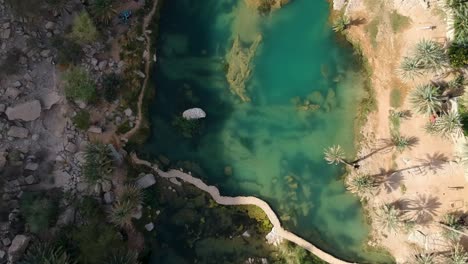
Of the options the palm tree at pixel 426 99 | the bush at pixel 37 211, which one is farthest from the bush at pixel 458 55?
the bush at pixel 37 211

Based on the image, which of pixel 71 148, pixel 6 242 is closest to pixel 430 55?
pixel 71 148

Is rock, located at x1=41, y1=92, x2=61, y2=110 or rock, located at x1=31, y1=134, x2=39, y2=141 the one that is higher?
rock, located at x1=41, y1=92, x2=61, y2=110

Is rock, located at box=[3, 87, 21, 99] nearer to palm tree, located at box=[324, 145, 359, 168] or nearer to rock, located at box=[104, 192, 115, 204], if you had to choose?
rock, located at box=[104, 192, 115, 204]

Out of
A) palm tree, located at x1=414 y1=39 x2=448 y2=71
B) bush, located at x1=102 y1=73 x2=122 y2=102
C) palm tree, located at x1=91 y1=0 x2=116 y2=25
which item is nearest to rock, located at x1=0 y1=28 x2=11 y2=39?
palm tree, located at x1=91 y1=0 x2=116 y2=25

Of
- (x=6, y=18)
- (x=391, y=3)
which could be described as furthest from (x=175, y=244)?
(x=391, y=3)

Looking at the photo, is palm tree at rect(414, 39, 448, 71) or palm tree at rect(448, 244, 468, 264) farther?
palm tree at rect(414, 39, 448, 71)

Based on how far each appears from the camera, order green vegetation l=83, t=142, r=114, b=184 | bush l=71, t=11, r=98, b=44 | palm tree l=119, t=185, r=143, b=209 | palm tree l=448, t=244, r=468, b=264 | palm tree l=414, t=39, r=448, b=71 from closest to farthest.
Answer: palm tree l=448, t=244, r=468, b=264
palm tree l=414, t=39, r=448, b=71
green vegetation l=83, t=142, r=114, b=184
palm tree l=119, t=185, r=143, b=209
bush l=71, t=11, r=98, b=44

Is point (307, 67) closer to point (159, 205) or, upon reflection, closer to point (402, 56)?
point (402, 56)
